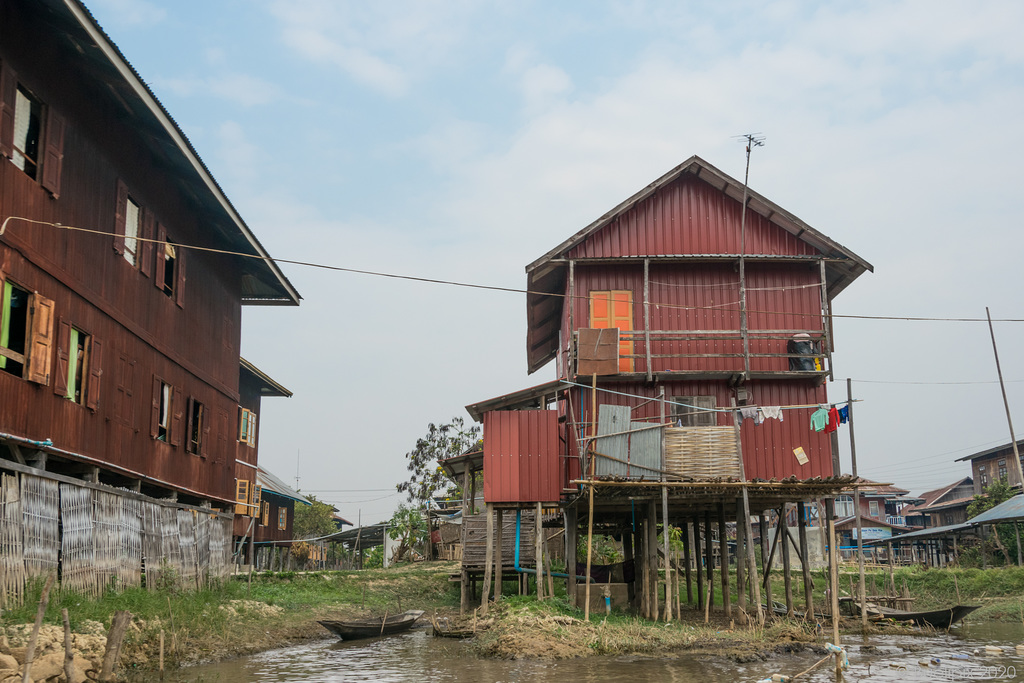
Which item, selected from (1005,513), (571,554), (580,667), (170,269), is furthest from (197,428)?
(1005,513)

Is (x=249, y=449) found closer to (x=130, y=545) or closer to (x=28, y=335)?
(x=130, y=545)

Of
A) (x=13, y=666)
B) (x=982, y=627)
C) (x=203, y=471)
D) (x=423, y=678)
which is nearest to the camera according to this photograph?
(x=13, y=666)

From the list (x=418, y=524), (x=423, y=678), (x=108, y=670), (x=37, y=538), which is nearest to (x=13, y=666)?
(x=108, y=670)

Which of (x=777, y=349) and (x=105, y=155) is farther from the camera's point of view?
(x=777, y=349)

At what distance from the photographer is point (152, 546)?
20594mm

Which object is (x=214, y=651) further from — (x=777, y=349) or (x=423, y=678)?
(x=777, y=349)

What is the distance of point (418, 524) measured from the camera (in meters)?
42.0

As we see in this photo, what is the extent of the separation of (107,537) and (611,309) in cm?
1315

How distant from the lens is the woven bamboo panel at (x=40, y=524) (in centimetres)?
1485

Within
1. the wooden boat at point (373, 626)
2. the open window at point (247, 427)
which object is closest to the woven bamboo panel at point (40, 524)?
the wooden boat at point (373, 626)

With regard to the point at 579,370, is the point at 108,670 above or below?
below

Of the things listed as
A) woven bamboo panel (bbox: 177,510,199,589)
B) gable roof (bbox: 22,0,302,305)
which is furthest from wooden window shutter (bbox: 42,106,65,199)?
woven bamboo panel (bbox: 177,510,199,589)

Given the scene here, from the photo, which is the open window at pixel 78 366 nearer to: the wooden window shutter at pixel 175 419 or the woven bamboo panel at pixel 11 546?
the woven bamboo panel at pixel 11 546

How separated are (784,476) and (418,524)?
22320 mm
